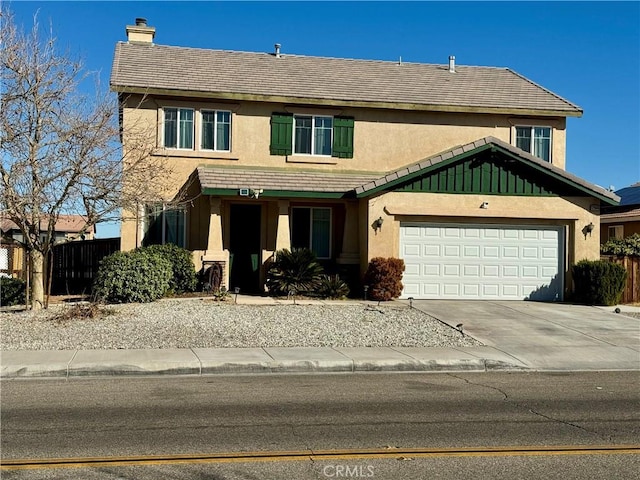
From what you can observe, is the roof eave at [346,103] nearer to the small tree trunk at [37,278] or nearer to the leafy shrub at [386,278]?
the leafy shrub at [386,278]

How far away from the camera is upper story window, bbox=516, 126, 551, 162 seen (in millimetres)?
23938

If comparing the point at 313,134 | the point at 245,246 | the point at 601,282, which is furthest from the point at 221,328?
the point at 601,282

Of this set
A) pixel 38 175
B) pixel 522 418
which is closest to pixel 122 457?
pixel 522 418

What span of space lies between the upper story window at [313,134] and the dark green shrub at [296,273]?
391 cm

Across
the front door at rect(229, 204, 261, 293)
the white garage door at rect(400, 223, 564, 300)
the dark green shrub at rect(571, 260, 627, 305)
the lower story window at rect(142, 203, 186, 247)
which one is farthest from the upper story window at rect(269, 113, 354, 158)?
the dark green shrub at rect(571, 260, 627, 305)

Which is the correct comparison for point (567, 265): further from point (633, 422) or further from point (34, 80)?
point (34, 80)

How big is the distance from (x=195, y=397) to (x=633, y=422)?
5.43 meters

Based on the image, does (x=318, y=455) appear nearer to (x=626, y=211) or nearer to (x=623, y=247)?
(x=623, y=247)

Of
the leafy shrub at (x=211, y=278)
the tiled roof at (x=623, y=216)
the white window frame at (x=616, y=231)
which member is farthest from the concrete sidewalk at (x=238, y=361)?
the white window frame at (x=616, y=231)

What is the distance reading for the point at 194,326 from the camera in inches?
590

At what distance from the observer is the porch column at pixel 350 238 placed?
21.5 meters

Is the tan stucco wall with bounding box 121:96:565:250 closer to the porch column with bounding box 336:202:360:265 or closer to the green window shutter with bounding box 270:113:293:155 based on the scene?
the green window shutter with bounding box 270:113:293:155

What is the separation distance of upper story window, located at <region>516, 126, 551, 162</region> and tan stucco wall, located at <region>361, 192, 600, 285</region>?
3139 mm
